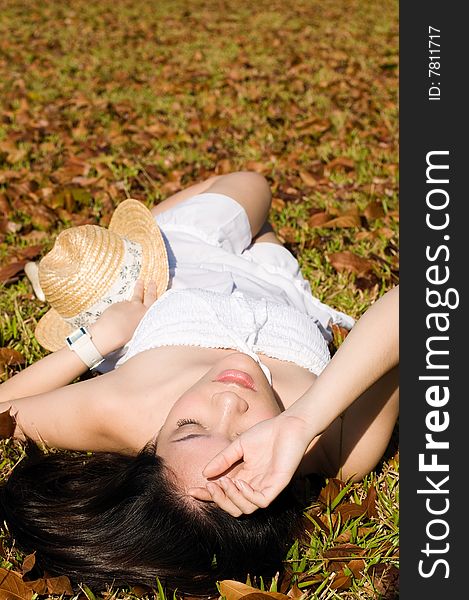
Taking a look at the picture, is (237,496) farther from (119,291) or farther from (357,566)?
(119,291)

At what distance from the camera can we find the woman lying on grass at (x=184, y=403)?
2.00 meters

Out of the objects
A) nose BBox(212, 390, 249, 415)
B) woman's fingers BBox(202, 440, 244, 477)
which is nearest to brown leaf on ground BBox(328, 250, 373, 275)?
nose BBox(212, 390, 249, 415)

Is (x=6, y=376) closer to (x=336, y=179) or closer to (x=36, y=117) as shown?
(x=336, y=179)

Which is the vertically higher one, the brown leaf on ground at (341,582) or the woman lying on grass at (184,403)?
the woman lying on grass at (184,403)

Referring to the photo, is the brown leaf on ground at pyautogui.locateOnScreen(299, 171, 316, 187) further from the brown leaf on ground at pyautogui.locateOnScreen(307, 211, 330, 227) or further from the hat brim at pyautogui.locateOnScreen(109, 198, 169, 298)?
the hat brim at pyautogui.locateOnScreen(109, 198, 169, 298)

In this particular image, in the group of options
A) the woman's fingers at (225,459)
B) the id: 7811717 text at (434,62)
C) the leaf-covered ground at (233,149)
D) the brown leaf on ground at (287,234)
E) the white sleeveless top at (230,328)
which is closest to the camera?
the woman's fingers at (225,459)

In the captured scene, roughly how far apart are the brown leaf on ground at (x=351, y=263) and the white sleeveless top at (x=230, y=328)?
84 cm

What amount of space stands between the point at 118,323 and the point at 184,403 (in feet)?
2.44

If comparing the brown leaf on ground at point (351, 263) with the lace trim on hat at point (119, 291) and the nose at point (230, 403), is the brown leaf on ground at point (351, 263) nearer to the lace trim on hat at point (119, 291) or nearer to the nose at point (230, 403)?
the lace trim on hat at point (119, 291)

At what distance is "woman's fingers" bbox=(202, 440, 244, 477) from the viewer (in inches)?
73.9

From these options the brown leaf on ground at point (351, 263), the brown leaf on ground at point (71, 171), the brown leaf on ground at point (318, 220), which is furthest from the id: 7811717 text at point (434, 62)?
the brown leaf on ground at point (71, 171)

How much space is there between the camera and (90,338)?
9.07ft

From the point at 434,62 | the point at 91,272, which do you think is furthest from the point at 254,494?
the point at 91,272

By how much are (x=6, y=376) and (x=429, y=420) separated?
172 cm
